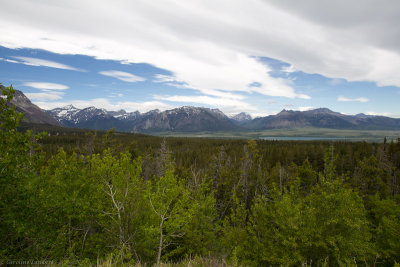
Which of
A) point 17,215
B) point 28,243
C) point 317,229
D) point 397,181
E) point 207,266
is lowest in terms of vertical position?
point 397,181

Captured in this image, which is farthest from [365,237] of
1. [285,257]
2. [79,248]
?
[79,248]

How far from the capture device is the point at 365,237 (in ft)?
65.0

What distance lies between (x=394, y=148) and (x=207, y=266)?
10064 cm

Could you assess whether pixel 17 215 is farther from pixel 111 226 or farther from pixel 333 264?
pixel 333 264

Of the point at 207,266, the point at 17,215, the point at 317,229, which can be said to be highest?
the point at 17,215

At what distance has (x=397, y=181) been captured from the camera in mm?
58844

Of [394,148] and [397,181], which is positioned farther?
[394,148]

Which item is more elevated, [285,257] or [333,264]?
[285,257]

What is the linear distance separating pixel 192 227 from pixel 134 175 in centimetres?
896

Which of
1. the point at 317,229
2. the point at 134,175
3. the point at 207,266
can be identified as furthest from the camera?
the point at 317,229

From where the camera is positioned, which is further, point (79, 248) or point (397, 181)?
point (397, 181)

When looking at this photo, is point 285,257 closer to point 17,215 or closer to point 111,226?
point 111,226

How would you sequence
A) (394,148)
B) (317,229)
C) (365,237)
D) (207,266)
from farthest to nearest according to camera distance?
(394,148), (365,237), (317,229), (207,266)

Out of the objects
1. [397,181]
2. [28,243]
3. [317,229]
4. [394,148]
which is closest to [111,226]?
[28,243]
